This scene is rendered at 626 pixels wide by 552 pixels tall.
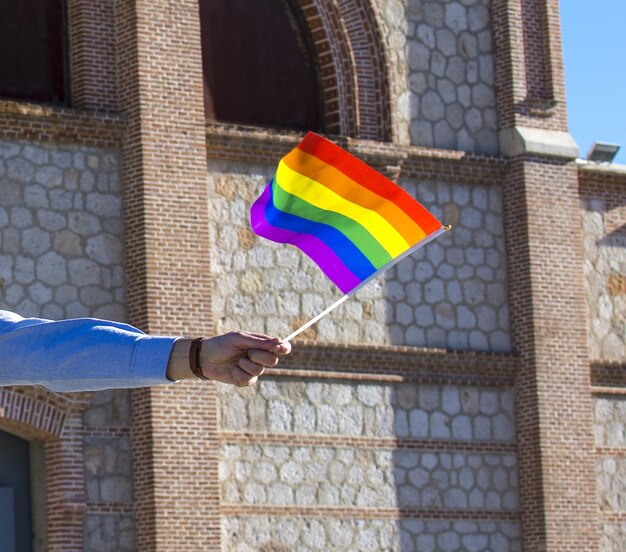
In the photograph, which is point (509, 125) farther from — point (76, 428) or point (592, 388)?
point (76, 428)

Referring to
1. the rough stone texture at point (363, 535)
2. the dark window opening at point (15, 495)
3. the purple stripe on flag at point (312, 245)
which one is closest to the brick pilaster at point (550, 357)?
the rough stone texture at point (363, 535)

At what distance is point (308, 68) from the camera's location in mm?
20859

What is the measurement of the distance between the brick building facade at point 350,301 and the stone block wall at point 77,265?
0.02 m

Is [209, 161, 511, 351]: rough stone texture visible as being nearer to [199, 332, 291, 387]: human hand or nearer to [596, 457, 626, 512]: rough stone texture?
[596, 457, 626, 512]: rough stone texture

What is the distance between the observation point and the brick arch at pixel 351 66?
20844 mm

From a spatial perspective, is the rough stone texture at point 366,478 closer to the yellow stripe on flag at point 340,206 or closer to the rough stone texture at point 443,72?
the rough stone texture at point 443,72

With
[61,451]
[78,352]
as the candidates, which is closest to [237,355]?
[78,352]

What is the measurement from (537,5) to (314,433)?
7.00m

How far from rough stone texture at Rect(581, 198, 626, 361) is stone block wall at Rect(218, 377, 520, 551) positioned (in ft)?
6.67

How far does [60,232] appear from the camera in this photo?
18281 mm

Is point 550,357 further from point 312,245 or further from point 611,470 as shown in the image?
point 312,245

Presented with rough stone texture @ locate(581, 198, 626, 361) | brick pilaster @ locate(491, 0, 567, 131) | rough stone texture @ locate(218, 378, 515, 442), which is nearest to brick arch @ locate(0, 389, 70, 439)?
rough stone texture @ locate(218, 378, 515, 442)

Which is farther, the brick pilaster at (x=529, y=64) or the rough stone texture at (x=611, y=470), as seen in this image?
the brick pilaster at (x=529, y=64)

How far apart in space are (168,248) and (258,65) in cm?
301
